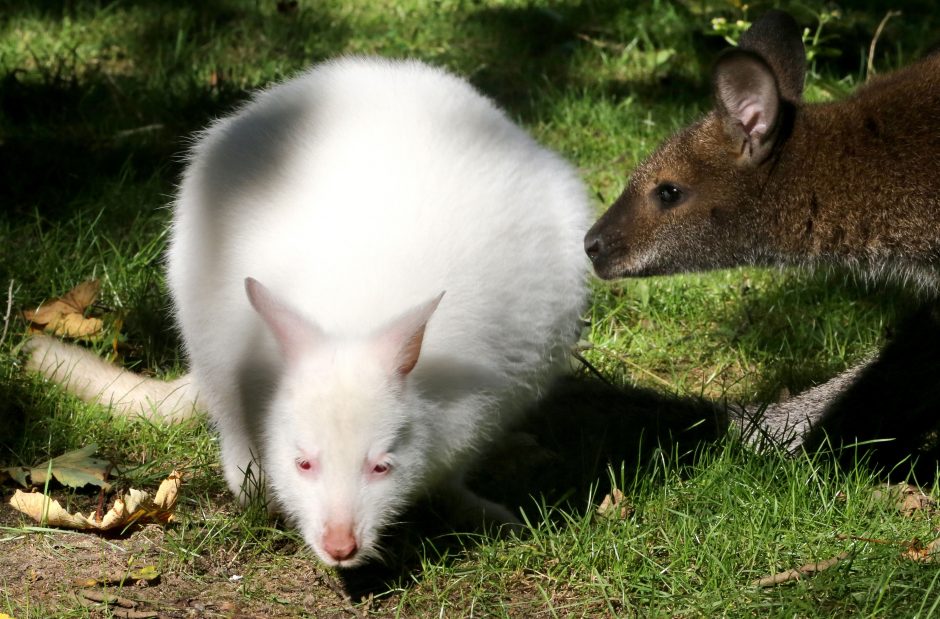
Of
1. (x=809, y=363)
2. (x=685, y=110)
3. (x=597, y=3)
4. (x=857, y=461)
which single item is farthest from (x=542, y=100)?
(x=857, y=461)

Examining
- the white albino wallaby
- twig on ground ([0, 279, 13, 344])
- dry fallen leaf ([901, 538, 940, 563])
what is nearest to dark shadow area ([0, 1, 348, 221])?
twig on ground ([0, 279, 13, 344])

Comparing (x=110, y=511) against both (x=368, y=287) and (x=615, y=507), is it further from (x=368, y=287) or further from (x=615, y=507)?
(x=615, y=507)

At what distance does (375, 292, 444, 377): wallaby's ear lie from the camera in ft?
9.68

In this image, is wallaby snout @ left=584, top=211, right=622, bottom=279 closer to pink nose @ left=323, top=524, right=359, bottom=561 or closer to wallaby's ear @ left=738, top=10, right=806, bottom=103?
wallaby's ear @ left=738, top=10, right=806, bottom=103

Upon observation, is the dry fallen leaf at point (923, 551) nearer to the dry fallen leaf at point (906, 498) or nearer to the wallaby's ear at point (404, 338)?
the dry fallen leaf at point (906, 498)

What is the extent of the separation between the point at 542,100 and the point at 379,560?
10.3 ft

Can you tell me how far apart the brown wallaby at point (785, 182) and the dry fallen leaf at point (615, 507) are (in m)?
0.72

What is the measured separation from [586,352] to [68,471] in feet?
6.30

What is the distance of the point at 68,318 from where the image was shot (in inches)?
172

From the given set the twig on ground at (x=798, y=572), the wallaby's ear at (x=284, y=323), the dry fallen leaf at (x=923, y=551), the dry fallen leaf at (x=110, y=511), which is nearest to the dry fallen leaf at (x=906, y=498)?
the dry fallen leaf at (x=923, y=551)

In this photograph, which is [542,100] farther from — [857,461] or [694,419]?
[857,461]

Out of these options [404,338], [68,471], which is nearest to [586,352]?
[404,338]

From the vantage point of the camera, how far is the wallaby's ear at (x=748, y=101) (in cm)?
357

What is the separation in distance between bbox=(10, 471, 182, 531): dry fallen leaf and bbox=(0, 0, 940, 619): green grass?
0.16 feet
